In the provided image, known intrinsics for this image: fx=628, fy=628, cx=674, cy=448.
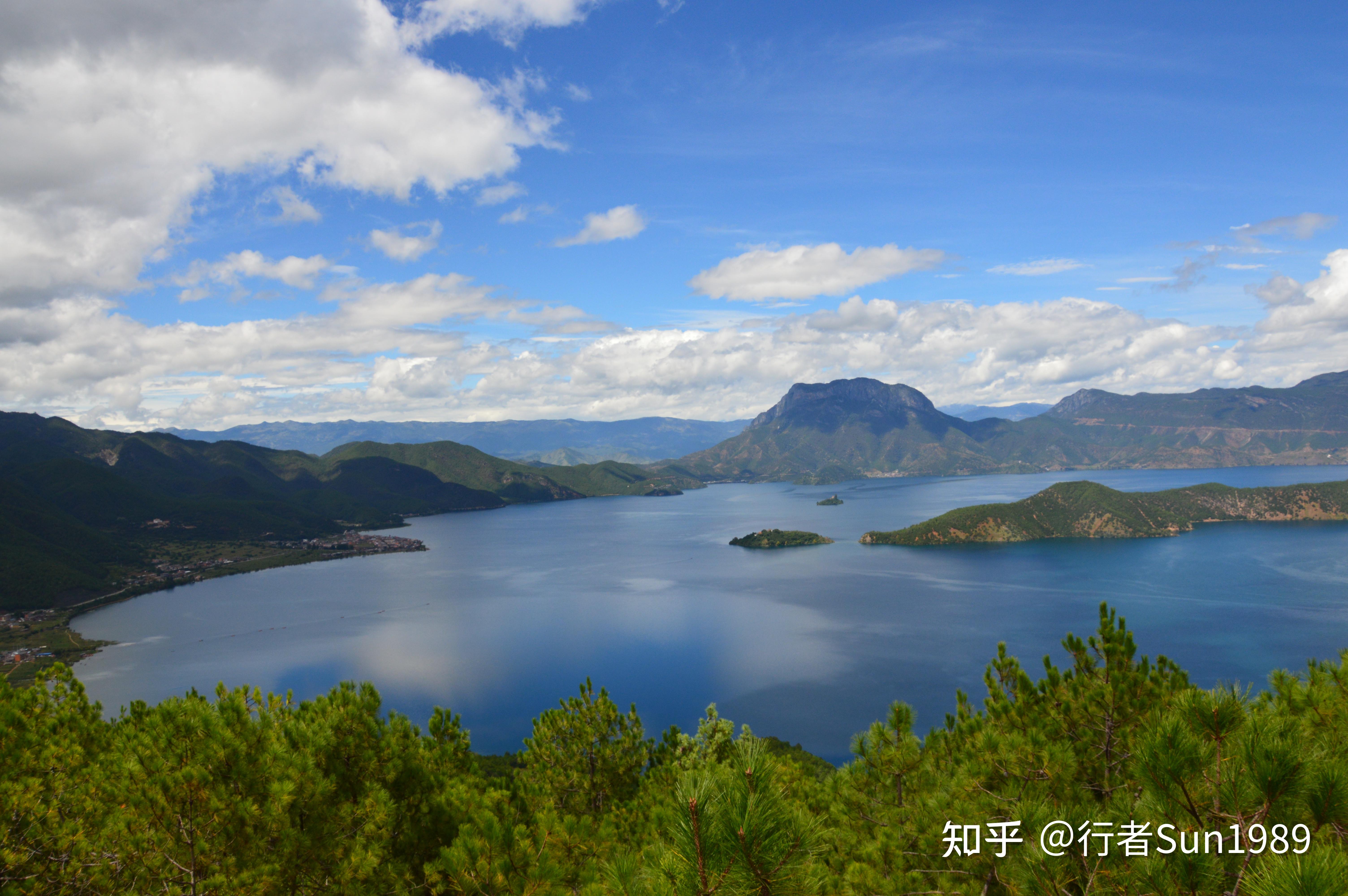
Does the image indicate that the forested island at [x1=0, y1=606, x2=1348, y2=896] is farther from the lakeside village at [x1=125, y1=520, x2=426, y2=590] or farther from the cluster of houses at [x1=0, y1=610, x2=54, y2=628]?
the lakeside village at [x1=125, y1=520, x2=426, y2=590]

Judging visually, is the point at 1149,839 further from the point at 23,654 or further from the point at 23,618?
the point at 23,618

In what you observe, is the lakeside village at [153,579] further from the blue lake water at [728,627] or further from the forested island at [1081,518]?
the forested island at [1081,518]

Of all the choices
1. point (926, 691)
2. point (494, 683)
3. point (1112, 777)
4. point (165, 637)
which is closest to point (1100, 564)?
point (926, 691)

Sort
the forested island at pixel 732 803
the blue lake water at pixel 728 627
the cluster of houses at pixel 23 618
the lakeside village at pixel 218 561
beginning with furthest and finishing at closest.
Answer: the lakeside village at pixel 218 561 < the cluster of houses at pixel 23 618 < the blue lake water at pixel 728 627 < the forested island at pixel 732 803

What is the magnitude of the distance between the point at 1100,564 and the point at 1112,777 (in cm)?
15615

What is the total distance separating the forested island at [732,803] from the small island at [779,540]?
166 meters

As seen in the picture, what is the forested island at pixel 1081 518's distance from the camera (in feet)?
589

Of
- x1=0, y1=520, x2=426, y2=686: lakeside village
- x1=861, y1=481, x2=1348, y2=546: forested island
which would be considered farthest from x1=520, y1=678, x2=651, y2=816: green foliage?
x1=861, y1=481, x2=1348, y2=546: forested island

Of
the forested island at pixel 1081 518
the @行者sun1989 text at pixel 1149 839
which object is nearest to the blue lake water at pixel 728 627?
the forested island at pixel 1081 518

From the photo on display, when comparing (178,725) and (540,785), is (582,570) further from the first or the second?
(178,725)

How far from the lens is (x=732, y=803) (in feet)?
12.7

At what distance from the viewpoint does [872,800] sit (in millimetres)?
13719

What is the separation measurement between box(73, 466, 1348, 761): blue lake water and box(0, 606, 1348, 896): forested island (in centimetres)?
4111

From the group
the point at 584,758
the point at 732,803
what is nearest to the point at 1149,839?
the point at 732,803
